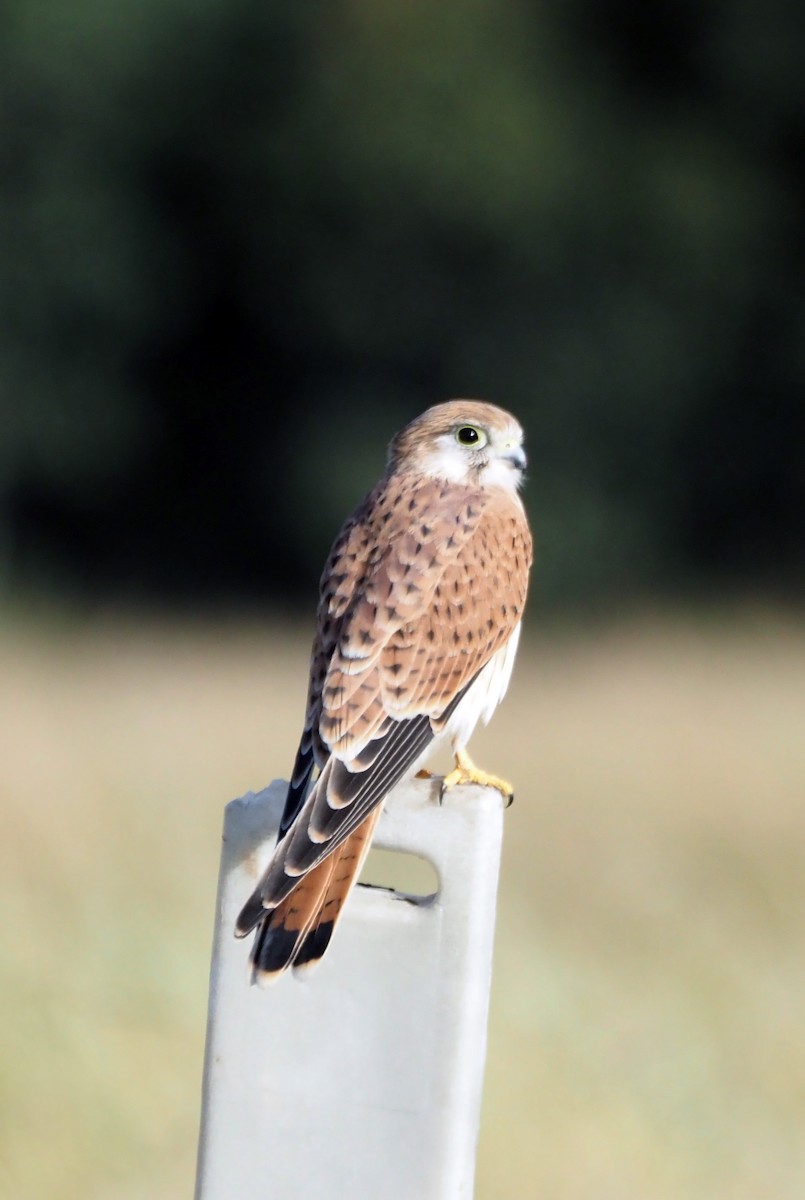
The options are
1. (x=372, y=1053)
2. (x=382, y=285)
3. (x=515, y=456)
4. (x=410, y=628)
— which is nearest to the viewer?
(x=372, y=1053)

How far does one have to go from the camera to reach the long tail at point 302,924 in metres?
1.62

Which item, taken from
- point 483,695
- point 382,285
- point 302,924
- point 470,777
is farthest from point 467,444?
point 382,285

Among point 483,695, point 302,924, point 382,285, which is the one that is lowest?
point 302,924

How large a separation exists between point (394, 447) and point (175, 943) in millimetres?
1604

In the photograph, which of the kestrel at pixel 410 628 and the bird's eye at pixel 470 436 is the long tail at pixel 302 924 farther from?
the bird's eye at pixel 470 436

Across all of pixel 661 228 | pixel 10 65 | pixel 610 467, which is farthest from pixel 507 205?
pixel 10 65

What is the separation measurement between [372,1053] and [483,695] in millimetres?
1147

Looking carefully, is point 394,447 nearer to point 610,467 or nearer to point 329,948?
point 329,948

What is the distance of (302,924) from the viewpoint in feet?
5.42

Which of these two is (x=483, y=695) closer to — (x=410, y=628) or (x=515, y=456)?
(x=410, y=628)

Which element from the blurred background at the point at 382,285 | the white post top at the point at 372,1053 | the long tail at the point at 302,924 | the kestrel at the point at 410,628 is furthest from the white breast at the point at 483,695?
the blurred background at the point at 382,285

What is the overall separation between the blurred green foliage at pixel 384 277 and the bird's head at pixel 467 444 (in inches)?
375

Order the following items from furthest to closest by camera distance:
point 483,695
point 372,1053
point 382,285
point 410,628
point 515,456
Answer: point 382,285 < point 515,456 < point 483,695 < point 410,628 < point 372,1053

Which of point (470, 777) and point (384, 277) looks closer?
point (470, 777)
